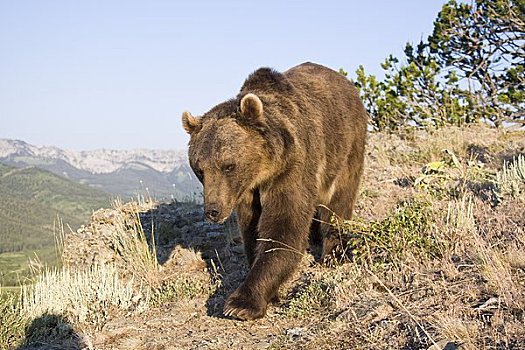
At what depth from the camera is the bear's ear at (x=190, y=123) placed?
5.27 metres

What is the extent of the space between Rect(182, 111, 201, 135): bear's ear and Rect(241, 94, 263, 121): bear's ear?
480 mm

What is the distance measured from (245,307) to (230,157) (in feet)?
3.97

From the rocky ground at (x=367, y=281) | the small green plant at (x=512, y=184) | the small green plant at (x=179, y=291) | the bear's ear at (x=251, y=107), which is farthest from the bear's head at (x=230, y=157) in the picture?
the small green plant at (x=512, y=184)

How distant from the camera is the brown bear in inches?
190

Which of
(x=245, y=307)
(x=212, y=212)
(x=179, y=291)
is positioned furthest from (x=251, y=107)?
(x=179, y=291)

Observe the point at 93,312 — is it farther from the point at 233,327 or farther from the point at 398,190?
the point at 398,190

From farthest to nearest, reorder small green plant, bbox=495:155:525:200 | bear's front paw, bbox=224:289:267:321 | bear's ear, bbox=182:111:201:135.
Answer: small green plant, bbox=495:155:525:200 → bear's ear, bbox=182:111:201:135 → bear's front paw, bbox=224:289:267:321

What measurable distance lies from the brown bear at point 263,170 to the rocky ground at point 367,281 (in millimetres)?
373

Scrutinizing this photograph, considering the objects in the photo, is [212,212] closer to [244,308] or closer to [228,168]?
Answer: [228,168]

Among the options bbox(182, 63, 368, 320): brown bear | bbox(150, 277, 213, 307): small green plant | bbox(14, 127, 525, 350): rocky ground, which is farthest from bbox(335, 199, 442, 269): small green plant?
bbox(150, 277, 213, 307): small green plant

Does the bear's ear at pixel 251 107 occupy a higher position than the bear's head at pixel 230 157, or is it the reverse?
the bear's ear at pixel 251 107

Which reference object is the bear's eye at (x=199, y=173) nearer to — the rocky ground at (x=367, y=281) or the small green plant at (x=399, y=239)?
the rocky ground at (x=367, y=281)

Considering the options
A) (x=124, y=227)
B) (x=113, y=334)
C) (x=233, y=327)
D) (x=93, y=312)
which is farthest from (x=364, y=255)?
(x=124, y=227)

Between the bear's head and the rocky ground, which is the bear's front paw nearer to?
the rocky ground
